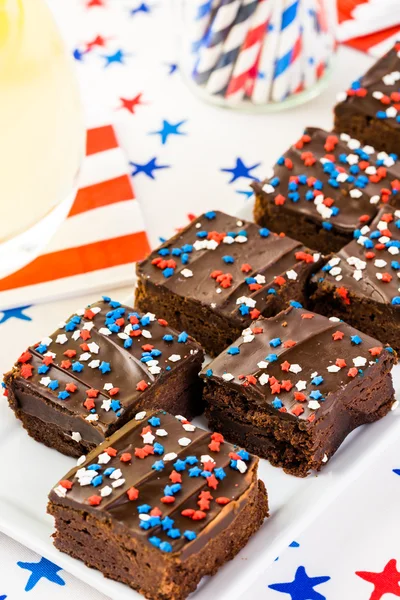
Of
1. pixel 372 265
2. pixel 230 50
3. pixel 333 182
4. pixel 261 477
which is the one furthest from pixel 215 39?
pixel 261 477

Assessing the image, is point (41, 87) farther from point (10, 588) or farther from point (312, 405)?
point (10, 588)

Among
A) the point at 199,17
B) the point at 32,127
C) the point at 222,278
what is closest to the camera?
the point at 32,127

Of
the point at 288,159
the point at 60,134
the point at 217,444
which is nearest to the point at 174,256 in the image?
the point at 288,159

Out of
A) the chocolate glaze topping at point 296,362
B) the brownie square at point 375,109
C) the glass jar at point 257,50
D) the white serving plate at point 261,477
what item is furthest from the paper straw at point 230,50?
the white serving plate at point 261,477

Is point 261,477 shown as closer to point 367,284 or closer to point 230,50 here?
point 367,284

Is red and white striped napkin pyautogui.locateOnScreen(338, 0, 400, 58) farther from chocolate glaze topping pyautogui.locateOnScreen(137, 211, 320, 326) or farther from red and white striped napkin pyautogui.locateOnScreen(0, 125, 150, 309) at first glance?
chocolate glaze topping pyautogui.locateOnScreen(137, 211, 320, 326)

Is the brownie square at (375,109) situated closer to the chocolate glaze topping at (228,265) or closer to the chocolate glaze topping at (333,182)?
the chocolate glaze topping at (333,182)
